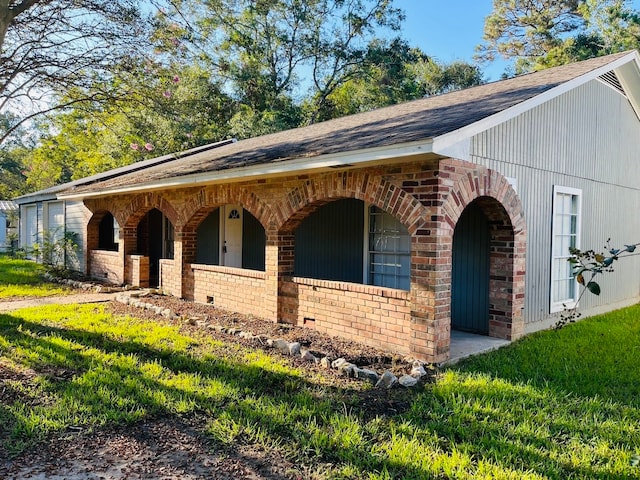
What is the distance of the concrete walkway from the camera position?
29.3 ft

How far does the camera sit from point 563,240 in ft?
27.1

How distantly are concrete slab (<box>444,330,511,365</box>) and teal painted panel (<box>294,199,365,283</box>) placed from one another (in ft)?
7.93

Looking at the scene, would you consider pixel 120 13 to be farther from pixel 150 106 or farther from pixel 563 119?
pixel 563 119

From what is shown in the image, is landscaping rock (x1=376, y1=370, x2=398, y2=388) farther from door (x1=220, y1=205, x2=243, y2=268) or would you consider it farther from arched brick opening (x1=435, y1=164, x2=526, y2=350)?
door (x1=220, y1=205, x2=243, y2=268)

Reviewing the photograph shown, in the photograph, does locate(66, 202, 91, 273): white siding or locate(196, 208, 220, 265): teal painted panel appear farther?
locate(66, 202, 91, 273): white siding

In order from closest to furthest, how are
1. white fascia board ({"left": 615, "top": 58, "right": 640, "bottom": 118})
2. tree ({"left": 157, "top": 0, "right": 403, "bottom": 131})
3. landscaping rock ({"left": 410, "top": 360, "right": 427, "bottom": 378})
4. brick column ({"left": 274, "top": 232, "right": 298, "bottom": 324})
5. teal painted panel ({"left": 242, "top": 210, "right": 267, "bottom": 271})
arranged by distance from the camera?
landscaping rock ({"left": 410, "top": 360, "right": 427, "bottom": 378})
brick column ({"left": 274, "top": 232, "right": 298, "bottom": 324})
white fascia board ({"left": 615, "top": 58, "right": 640, "bottom": 118})
teal painted panel ({"left": 242, "top": 210, "right": 267, "bottom": 271})
tree ({"left": 157, "top": 0, "right": 403, "bottom": 131})

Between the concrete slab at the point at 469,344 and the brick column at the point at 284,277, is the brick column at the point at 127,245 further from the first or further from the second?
the concrete slab at the point at 469,344

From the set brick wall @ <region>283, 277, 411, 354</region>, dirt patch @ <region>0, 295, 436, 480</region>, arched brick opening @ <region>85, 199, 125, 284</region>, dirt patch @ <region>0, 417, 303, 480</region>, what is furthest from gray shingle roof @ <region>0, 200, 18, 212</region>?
dirt patch @ <region>0, 417, 303, 480</region>

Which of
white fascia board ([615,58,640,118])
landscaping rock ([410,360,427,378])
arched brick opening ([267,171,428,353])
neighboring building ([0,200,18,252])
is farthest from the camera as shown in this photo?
neighboring building ([0,200,18,252])

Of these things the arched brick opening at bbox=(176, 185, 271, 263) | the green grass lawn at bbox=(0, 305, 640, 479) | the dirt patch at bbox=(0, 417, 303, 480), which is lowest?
the dirt patch at bbox=(0, 417, 303, 480)

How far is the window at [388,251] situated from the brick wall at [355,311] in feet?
5.27

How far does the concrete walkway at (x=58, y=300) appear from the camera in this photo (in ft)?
29.3

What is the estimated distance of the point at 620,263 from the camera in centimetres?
1010

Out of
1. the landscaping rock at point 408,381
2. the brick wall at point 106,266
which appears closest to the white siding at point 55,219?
the brick wall at point 106,266
